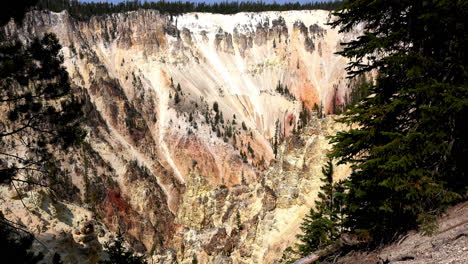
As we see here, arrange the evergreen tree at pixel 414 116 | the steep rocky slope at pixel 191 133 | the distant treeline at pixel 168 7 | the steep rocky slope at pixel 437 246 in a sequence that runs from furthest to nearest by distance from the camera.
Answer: the distant treeline at pixel 168 7 → the steep rocky slope at pixel 191 133 → the evergreen tree at pixel 414 116 → the steep rocky slope at pixel 437 246

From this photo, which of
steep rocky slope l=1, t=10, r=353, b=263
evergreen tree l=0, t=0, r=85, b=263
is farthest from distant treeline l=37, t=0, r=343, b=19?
evergreen tree l=0, t=0, r=85, b=263

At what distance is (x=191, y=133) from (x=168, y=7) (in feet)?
186

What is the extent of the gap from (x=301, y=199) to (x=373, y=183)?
20283mm

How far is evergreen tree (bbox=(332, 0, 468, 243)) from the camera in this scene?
27.3 feet

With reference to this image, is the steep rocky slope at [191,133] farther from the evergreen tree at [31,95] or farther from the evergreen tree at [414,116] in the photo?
the evergreen tree at [414,116]

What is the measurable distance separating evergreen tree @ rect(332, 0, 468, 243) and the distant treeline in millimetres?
109093

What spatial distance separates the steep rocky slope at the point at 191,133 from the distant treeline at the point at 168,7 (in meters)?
4.06

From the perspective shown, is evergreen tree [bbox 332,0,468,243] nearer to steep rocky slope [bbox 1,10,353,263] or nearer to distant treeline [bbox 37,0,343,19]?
steep rocky slope [bbox 1,10,353,263]

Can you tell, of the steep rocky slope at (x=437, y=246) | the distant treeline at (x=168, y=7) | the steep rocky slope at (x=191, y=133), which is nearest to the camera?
the steep rocky slope at (x=437, y=246)

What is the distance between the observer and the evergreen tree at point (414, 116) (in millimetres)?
8320

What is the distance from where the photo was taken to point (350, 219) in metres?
11.4

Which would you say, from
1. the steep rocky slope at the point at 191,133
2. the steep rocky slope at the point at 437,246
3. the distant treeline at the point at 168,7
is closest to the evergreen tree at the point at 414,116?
the steep rocky slope at the point at 437,246

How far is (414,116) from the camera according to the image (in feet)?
30.1

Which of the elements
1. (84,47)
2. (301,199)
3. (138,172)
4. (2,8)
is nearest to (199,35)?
(84,47)
